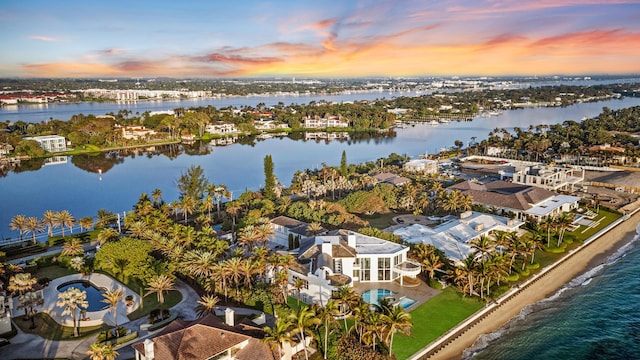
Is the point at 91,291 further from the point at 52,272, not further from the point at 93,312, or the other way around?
the point at 52,272

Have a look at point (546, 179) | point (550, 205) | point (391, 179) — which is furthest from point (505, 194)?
point (391, 179)

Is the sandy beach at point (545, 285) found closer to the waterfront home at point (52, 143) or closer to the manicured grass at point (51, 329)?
the manicured grass at point (51, 329)

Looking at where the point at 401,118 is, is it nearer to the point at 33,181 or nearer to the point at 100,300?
the point at 33,181

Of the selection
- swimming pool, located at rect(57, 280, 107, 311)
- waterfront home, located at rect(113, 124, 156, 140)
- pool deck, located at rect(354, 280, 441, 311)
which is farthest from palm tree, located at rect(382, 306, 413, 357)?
waterfront home, located at rect(113, 124, 156, 140)

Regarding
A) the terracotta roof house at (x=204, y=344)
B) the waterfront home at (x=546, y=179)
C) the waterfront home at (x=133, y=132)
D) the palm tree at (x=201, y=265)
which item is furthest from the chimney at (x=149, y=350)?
the waterfront home at (x=133, y=132)

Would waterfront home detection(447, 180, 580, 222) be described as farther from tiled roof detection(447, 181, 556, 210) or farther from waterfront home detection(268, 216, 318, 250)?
waterfront home detection(268, 216, 318, 250)

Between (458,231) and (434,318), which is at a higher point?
(458,231)

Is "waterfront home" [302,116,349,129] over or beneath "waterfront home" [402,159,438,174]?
over
